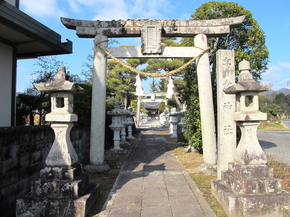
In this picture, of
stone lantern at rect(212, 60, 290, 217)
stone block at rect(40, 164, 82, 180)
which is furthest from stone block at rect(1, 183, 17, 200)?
stone lantern at rect(212, 60, 290, 217)

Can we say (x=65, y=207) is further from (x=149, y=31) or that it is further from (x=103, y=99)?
(x=149, y=31)

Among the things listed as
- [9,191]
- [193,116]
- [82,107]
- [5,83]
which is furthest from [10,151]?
[193,116]

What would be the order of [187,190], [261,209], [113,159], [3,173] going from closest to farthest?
1. [261,209]
2. [3,173]
3. [187,190]
4. [113,159]

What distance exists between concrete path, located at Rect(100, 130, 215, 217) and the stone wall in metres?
1.69

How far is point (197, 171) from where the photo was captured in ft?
18.0

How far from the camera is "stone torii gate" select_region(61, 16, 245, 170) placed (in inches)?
220

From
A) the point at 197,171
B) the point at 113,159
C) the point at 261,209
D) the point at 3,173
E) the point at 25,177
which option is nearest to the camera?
the point at 261,209

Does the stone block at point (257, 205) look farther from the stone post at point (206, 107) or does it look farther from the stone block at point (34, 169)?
the stone block at point (34, 169)

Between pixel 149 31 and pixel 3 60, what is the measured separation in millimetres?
4497

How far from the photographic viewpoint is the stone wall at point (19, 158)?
3.31 m

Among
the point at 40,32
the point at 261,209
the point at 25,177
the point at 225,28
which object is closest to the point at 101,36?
the point at 40,32

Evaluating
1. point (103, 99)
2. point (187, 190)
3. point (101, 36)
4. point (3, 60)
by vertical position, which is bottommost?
point (187, 190)

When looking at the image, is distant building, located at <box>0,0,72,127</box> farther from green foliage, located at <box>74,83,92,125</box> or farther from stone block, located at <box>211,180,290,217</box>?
stone block, located at <box>211,180,290,217</box>

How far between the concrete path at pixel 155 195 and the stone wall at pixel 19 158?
66.6 inches
